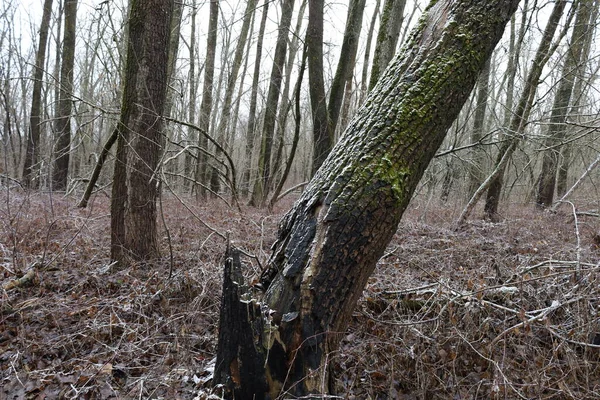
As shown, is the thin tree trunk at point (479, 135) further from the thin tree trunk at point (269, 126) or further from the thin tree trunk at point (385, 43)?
Result: the thin tree trunk at point (269, 126)

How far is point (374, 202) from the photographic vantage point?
87.4 inches

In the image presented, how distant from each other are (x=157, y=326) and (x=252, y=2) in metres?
10.7

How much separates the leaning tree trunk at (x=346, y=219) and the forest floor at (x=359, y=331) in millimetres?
295

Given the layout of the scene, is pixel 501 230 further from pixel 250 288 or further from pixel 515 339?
pixel 250 288

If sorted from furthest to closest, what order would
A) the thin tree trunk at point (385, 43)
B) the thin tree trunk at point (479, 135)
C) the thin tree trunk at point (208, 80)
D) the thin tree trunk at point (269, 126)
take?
the thin tree trunk at point (208, 80) → the thin tree trunk at point (269, 126) → the thin tree trunk at point (479, 135) → the thin tree trunk at point (385, 43)

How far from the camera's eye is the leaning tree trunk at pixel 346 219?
216cm

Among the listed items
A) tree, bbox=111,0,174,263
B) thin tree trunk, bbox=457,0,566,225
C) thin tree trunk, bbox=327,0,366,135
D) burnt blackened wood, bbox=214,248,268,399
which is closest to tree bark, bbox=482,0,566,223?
thin tree trunk, bbox=457,0,566,225

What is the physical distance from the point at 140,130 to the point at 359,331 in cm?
306

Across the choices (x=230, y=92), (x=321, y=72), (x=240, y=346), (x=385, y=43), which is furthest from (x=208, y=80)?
(x=240, y=346)

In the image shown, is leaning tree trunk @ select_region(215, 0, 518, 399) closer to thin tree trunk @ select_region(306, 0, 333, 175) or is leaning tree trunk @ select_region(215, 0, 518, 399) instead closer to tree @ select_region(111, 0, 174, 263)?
tree @ select_region(111, 0, 174, 263)

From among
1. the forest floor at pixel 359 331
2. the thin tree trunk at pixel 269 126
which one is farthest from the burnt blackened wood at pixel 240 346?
the thin tree trunk at pixel 269 126

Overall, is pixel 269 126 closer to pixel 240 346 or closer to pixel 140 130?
pixel 140 130

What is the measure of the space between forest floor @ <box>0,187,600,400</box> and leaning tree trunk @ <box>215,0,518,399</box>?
0.30 m

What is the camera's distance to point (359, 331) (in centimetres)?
333
